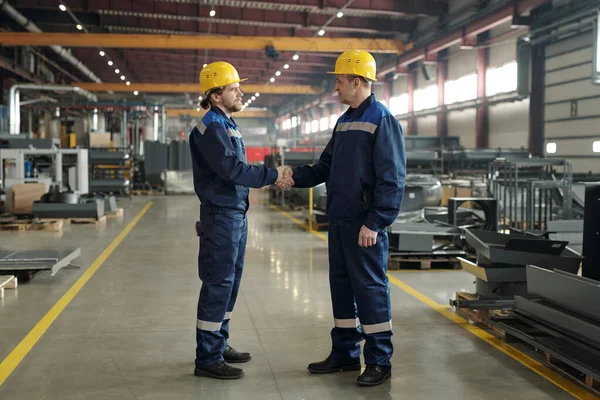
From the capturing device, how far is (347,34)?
24.7 metres

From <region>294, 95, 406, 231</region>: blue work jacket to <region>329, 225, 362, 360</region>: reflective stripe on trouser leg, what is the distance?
Answer: 0.89 ft

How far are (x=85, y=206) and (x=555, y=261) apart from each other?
10479mm

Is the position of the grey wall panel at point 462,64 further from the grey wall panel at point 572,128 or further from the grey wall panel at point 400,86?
the grey wall panel at point 400,86

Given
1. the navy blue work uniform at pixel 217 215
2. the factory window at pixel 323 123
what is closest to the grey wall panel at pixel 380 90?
the factory window at pixel 323 123

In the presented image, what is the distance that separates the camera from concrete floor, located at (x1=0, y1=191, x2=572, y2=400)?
13.0ft

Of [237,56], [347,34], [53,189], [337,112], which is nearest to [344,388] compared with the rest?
[53,189]

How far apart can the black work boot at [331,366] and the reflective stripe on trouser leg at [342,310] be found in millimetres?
31

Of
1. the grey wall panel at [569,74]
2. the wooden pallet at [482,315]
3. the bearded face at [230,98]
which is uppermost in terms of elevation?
the grey wall panel at [569,74]

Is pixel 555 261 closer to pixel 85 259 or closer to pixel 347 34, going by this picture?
pixel 85 259

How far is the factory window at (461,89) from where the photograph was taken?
2180cm

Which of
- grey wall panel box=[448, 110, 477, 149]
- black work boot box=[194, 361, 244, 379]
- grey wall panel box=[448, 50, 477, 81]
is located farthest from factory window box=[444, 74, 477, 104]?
black work boot box=[194, 361, 244, 379]

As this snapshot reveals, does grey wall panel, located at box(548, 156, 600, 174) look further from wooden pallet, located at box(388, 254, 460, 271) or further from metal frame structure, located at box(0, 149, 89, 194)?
metal frame structure, located at box(0, 149, 89, 194)

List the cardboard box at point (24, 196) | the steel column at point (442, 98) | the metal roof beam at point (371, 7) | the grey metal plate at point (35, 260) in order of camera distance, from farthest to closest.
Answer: the steel column at point (442, 98)
the metal roof beam at point (371, 7)
the cardboard box at point (24, 196)
the grey metal plate at point (35, 260)

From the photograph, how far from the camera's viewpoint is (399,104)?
2955 centimetres
